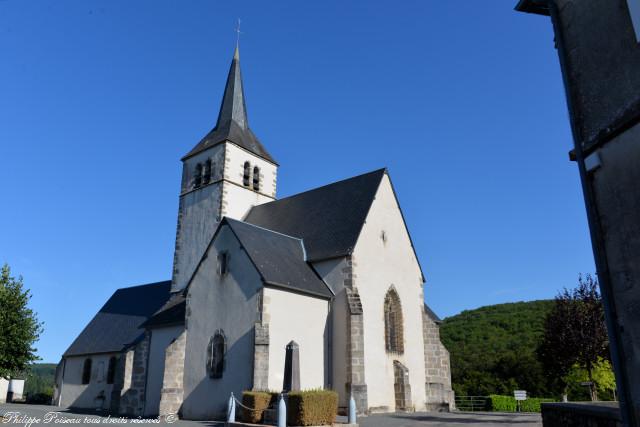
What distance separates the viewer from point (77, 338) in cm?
2991

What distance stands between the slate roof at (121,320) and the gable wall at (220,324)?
10.00 metres

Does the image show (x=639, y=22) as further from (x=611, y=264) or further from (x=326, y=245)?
(x=326, y=245)

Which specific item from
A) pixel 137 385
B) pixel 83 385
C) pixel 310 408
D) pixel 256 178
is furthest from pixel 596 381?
pixel 83 385

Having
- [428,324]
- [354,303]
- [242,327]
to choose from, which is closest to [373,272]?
[354,303]

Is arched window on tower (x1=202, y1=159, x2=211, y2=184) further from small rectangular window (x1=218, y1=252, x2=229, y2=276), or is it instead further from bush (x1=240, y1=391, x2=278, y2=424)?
bush (x1=240, y1=391, x2=278, y2=424)

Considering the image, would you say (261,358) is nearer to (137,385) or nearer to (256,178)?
(137,385)

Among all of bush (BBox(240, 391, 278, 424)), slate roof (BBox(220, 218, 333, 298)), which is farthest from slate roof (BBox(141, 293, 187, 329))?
bush (BBox(240, 391, 278, 424))

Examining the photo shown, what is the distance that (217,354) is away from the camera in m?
16.5

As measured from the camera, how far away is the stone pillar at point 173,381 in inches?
659

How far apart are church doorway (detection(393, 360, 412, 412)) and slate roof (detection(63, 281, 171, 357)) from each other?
14411mm

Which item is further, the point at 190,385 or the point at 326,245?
the point at 326,245

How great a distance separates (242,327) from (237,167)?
11.8 m

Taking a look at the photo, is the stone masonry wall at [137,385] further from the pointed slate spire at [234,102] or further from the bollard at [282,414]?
the pointed slate spire at [234,102]

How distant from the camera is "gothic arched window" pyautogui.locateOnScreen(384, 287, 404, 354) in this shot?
18.9m
